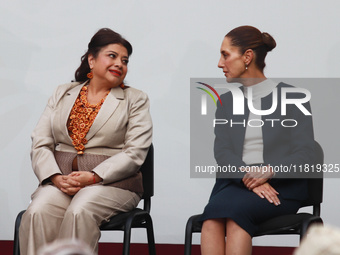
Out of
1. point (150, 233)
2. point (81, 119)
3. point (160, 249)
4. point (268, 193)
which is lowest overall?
point (160, 249)

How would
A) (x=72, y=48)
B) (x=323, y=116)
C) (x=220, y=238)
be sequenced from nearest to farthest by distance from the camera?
(x=220, y=238)
(x=323, y=116)
(x=72, y=48)

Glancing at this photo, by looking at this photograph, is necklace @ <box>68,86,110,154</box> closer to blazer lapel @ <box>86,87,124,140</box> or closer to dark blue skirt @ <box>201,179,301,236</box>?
blazer lapel @ <box>86,87,124,140</box>

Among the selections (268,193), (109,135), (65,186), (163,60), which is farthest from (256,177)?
(163,60)

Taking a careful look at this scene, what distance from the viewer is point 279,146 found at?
2457 mm

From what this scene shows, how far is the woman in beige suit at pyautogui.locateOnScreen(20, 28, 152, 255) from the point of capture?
240cm

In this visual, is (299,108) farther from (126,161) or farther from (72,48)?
(72,48)

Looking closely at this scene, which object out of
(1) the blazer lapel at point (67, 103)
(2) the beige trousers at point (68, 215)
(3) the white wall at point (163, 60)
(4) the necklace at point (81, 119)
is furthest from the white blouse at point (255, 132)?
(3) the white wall at point (163, 60)

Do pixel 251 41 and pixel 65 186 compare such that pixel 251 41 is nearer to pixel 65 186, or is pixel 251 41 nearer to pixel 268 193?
pixel 268 193

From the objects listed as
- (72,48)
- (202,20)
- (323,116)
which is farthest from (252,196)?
(72,48)

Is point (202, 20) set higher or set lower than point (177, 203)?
higher

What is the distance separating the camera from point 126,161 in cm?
256

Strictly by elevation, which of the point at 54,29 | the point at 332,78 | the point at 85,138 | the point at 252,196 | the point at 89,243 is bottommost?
the point at 89,243

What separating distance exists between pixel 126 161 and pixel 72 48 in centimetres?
147

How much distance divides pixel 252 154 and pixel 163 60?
1.43m
